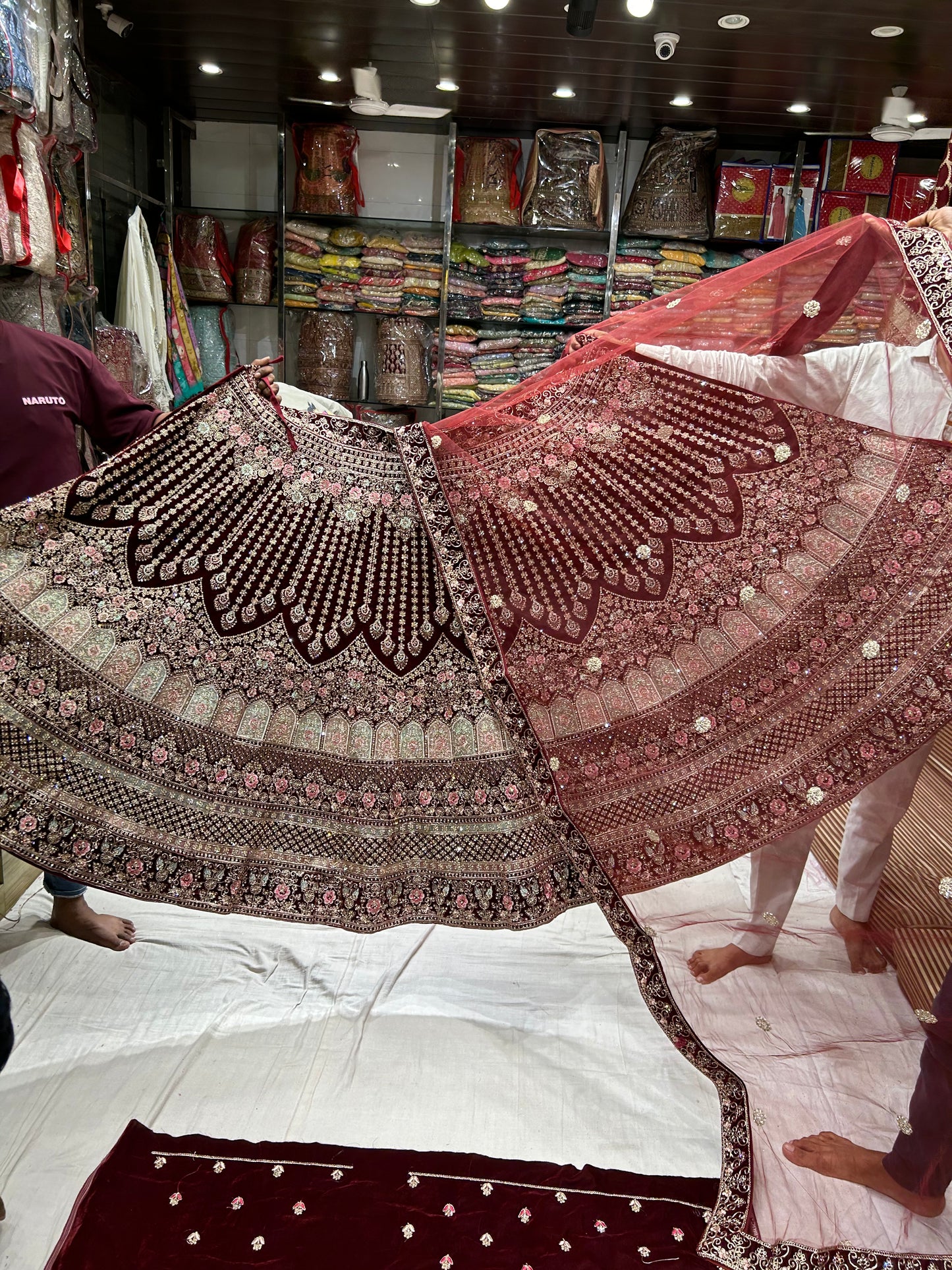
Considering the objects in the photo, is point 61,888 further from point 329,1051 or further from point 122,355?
point 122,355

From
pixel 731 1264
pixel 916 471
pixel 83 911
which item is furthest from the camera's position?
pixel 83 911

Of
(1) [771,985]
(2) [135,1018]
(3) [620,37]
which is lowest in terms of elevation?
(2) [135,1018]

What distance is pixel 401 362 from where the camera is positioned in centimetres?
433

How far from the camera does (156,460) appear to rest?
1.65 metres

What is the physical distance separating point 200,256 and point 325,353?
72 cm

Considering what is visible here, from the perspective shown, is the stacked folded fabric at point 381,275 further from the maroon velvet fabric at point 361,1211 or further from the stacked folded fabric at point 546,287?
the maroon velvet fabric at point 361,1211

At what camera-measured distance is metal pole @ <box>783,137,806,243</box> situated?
411cm

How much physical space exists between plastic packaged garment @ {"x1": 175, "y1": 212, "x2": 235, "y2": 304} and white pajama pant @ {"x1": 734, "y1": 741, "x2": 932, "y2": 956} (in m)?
3.86

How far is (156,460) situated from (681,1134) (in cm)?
153

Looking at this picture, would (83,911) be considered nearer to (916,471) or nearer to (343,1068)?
(343,1068)

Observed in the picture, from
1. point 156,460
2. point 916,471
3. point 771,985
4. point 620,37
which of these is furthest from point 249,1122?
point 620,37

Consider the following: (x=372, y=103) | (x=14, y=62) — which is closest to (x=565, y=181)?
(x=372, y=103)

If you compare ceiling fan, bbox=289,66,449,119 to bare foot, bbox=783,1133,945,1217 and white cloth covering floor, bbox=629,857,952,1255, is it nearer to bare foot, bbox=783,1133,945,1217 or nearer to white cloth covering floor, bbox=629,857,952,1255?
white cloth covering floor, bbox=629,857,952,1255

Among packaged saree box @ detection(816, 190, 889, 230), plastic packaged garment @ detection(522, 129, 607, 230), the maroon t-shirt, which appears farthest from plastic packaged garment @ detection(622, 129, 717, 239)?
the maroon t-shirt
